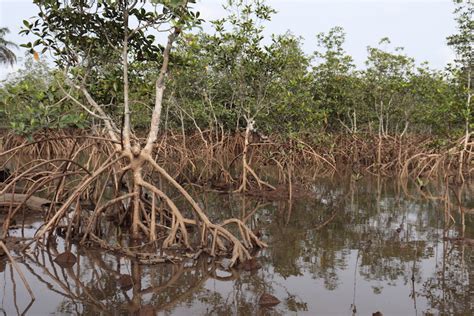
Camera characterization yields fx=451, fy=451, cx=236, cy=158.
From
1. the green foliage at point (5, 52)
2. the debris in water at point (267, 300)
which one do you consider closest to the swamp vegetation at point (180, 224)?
the debris in water at point (267, 300)

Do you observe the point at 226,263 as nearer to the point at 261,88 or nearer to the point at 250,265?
the point at 250,265

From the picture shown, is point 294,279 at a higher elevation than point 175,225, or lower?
lower

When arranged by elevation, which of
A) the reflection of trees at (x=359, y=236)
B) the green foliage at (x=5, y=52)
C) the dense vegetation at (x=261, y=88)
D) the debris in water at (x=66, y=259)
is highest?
the green foliage at (x=5, y=52)

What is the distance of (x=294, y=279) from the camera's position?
5.16 m

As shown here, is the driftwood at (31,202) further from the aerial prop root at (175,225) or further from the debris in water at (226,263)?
the debris in water at (226,263)

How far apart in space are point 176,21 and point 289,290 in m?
3.64

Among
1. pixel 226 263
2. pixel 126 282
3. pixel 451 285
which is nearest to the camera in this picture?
pixel 126 282

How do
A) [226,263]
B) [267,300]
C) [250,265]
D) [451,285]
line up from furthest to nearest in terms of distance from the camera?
1. [226,263]
2. [250,265]
3. [451,285]
4. [267,300]

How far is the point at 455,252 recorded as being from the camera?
6.36 m

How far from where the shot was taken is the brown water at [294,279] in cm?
431

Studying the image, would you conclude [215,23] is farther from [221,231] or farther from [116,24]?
[221,231]

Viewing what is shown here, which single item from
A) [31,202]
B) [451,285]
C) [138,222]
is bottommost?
[451,285]

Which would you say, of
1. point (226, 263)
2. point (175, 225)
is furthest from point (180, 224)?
point (226, 263)

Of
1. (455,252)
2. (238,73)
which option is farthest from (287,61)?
(455,252)
